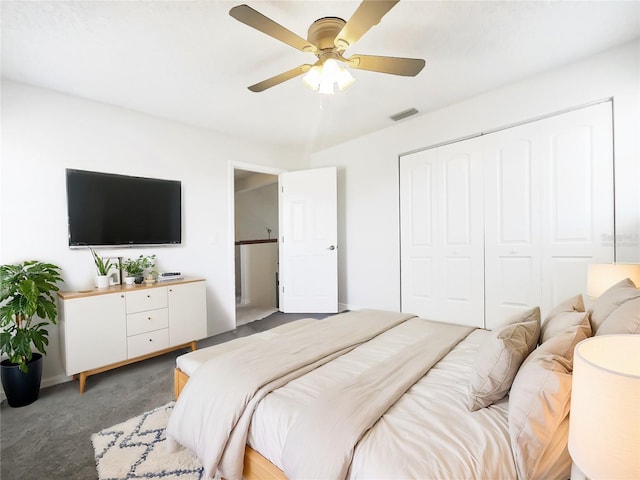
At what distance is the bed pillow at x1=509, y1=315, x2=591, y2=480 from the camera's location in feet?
2.69

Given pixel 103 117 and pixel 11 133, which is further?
pixel 103 117

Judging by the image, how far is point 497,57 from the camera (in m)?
2.21

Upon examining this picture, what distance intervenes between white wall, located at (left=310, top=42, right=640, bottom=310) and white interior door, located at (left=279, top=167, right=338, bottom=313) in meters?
0.29

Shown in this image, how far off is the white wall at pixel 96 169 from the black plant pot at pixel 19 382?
32 cm

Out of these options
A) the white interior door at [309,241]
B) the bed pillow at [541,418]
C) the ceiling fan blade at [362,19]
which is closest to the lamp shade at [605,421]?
the bed pillow at [541,418]

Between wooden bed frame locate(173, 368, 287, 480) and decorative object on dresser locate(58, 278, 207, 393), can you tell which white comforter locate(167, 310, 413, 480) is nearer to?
wooden bed frame locate(173, 368, 287, 480)

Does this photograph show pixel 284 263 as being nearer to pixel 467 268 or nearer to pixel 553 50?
pixel 467 268

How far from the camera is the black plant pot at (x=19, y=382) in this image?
199 centimetres

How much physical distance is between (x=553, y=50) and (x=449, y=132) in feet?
3.44

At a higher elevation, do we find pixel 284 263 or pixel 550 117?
pixel 550 117

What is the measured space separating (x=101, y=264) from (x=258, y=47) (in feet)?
7.44

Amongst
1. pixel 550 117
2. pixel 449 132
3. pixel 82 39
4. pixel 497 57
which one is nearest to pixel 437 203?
pixel 449 132

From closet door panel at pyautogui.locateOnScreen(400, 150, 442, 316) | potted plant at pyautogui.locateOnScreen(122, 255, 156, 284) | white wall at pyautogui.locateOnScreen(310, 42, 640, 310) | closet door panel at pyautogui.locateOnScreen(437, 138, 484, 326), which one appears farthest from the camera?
closet door panel at pyautogui.locateOnScreen(400, 150, 442, 316)

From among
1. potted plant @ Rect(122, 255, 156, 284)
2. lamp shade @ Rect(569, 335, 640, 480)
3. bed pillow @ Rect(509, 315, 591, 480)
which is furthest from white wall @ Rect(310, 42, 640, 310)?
potted plant @ Rect(122, 255, 156, 284)
